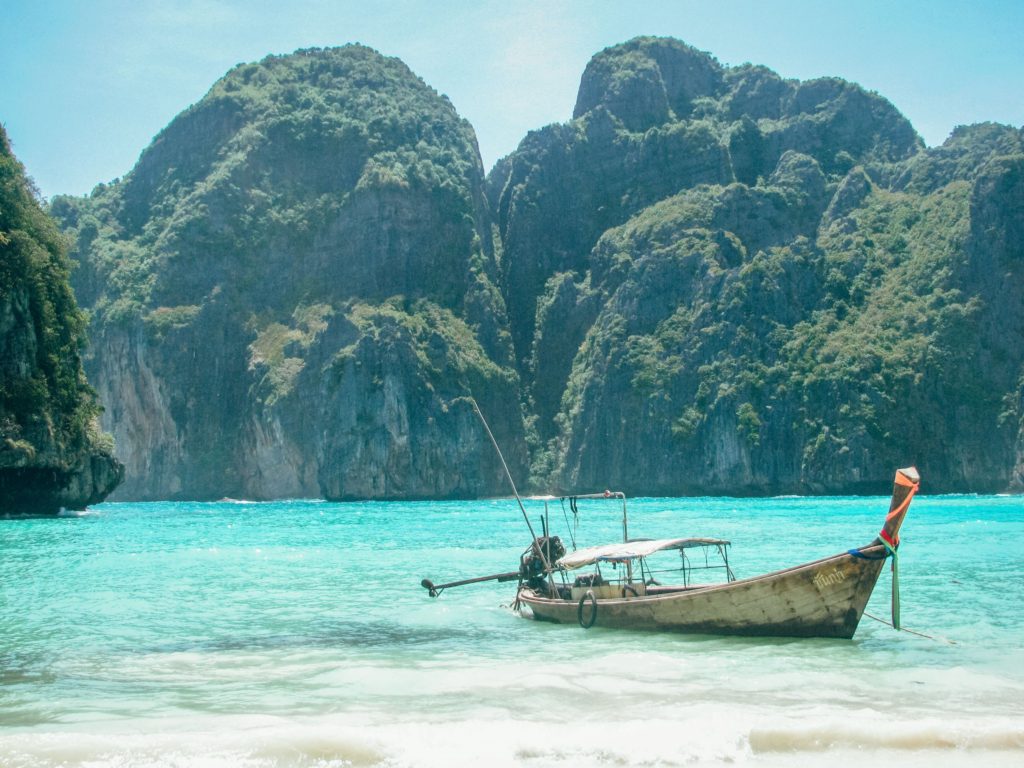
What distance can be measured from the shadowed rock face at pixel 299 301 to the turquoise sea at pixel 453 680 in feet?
247

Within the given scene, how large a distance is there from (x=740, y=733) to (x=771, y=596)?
16.7 feet

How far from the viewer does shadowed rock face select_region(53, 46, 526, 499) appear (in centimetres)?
10438

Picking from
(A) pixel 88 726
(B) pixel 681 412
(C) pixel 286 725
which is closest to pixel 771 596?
(C) pixel 286 725

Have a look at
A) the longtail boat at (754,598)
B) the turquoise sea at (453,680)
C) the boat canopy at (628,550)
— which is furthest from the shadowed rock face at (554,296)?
the longtail boat at (754,598)

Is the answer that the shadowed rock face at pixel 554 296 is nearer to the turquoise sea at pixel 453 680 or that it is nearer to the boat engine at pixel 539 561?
the turquoise sea at pixel 453 680

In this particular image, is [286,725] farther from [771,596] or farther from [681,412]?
[681,412]

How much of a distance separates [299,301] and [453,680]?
3999 inches

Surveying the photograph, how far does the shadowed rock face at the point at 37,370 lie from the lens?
156ft

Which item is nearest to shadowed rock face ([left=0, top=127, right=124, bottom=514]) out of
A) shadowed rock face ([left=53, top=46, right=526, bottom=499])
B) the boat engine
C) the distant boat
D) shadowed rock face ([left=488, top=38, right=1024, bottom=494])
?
the boat engine

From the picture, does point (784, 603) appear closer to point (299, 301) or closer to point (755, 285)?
point (755, 285)

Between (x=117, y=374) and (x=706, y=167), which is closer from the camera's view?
(x=117, y=374)

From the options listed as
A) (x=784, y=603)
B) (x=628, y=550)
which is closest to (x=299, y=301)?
(x=628, y=550)

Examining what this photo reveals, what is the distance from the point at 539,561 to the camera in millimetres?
21203

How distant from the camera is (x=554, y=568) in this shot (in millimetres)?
20172
